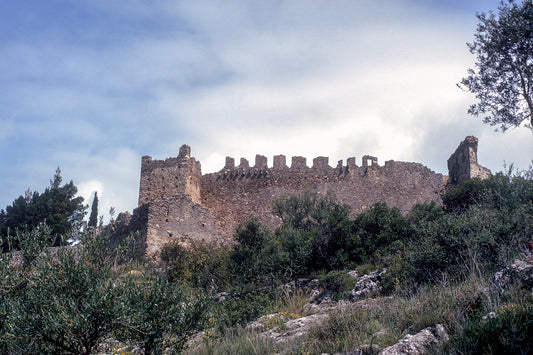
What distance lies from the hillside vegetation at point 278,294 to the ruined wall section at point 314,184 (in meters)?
8.60

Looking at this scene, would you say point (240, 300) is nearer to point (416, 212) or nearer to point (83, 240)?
point (83, 240)

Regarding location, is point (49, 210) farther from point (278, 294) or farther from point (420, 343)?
point (420, 343)

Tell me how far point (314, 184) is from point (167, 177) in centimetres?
793

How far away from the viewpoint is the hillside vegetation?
8438 millimetres

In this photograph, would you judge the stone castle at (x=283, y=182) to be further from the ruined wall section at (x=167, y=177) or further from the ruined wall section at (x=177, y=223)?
the ruined wall section at (x=177, y=223)

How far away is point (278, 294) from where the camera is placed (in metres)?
15.7

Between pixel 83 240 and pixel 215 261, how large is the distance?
29.3 ft

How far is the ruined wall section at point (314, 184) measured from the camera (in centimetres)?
2672

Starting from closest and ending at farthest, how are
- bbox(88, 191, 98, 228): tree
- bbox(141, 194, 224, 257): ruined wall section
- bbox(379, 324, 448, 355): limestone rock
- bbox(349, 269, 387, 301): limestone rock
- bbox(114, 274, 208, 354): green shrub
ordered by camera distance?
bbox(379, 324, 448, 355): limestone rock < bbox(114, 274, 208, 354): green shrub < bbox(349, 269, 387, 301): limestone rock < bbox(141, 194, 224, 257): ruined wall section < bbox(88, 191, 98, 228): tree

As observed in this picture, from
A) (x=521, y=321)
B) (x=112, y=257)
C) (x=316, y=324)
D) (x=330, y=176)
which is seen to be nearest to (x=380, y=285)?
(x=316, y=324)

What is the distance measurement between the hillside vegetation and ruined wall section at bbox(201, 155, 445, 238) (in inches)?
338

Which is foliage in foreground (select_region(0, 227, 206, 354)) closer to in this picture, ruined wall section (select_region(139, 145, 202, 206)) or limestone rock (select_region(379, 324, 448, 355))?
limestone rock (select_region(379, 324, 448, 355))

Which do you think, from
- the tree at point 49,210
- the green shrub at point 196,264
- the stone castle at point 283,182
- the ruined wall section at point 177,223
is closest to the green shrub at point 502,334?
the green shrub at point 196,264

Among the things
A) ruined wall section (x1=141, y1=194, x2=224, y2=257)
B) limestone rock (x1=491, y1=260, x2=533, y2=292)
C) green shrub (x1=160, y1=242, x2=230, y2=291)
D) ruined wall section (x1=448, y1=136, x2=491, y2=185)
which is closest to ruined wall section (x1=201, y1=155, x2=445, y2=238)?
ruined wall section (x1=448, y1=136, x2=491, y2=185)
